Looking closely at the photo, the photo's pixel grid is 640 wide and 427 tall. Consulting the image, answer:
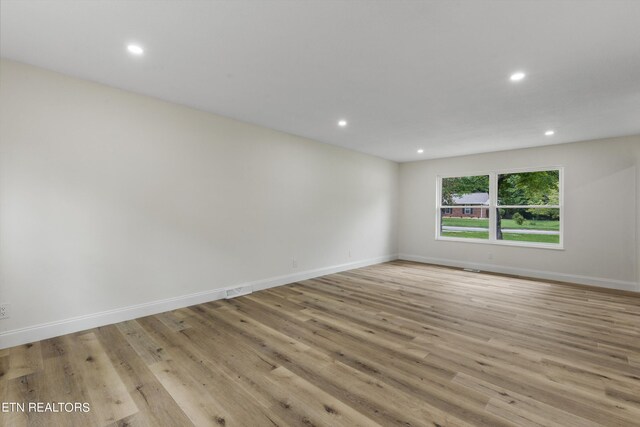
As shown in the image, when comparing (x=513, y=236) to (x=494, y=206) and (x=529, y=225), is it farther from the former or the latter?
(x=494, y=206)

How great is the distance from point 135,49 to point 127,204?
1599mm

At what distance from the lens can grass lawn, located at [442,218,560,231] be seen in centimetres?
546

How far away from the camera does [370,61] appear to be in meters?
2.51

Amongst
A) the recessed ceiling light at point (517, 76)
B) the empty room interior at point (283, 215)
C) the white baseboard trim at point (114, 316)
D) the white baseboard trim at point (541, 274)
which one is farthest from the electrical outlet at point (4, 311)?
the white baseboard trim at point (541, 274)

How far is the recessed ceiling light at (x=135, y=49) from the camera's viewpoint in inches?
91.1

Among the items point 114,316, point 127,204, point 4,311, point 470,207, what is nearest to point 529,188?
point 470,207

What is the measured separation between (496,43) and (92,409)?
12.3 feet

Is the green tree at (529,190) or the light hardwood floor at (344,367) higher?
the green tree at (529,190)

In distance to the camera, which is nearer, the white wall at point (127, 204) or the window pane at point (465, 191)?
the white wall at point (127, 204)

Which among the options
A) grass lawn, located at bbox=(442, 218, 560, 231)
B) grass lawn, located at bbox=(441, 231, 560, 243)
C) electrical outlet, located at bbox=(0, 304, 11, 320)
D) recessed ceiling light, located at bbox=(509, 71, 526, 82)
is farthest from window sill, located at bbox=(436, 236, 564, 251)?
electrical outlet, located at bbox=(0, 304, 11, 320)

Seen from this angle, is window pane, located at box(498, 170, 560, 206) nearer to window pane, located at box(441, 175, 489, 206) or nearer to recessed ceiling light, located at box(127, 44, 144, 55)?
window pane, located at box(441, 175, 489, 206)

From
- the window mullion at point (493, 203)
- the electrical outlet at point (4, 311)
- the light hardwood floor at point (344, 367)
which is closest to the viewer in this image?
the light hardwood floor at point (344, 367)

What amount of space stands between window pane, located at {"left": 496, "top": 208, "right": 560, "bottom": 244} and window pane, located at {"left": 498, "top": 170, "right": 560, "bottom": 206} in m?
0.17

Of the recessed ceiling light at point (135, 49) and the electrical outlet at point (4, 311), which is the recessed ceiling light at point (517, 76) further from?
the electrical outlet at point (4, 311)
